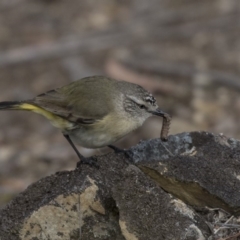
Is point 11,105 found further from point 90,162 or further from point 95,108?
point 90,162

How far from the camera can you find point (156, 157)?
19.4ft

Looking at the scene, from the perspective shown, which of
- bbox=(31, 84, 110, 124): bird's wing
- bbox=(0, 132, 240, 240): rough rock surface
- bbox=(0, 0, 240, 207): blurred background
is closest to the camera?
bbox=(0, 132, 240, 240): rough rock surface

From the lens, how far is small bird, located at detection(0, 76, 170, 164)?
7.00 m

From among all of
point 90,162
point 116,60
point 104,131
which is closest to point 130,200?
point 90,162

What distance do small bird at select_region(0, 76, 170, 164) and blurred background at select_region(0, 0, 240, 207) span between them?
10.1 feet

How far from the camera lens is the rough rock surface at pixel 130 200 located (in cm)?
503

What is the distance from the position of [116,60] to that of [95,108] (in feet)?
21.6

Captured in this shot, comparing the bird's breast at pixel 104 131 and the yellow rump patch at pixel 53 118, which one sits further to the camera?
the yellow rump patch at pixel 53 118

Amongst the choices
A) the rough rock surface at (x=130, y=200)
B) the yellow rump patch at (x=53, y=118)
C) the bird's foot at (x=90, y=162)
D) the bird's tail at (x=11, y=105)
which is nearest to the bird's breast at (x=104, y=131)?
the yellow rump patch at (x=53, y=118)

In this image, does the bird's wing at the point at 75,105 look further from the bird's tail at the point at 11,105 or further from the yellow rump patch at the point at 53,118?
the bird's tail at the point at 11,105

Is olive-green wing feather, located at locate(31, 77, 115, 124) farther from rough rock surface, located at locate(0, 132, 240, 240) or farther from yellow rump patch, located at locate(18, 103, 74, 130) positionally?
rough rock surface, located at locate(0, 132, 240, 240)

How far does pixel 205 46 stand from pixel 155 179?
8941 mm

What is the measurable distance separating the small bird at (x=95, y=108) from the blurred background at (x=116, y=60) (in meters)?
3.08

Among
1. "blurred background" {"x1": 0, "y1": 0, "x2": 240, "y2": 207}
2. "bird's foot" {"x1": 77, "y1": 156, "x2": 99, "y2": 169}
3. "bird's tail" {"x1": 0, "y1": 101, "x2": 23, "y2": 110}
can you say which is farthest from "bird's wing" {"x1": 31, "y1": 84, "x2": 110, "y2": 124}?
"blurred background" {"x1": 0, "y1": 0, "x2": 240, "y2": 207}
